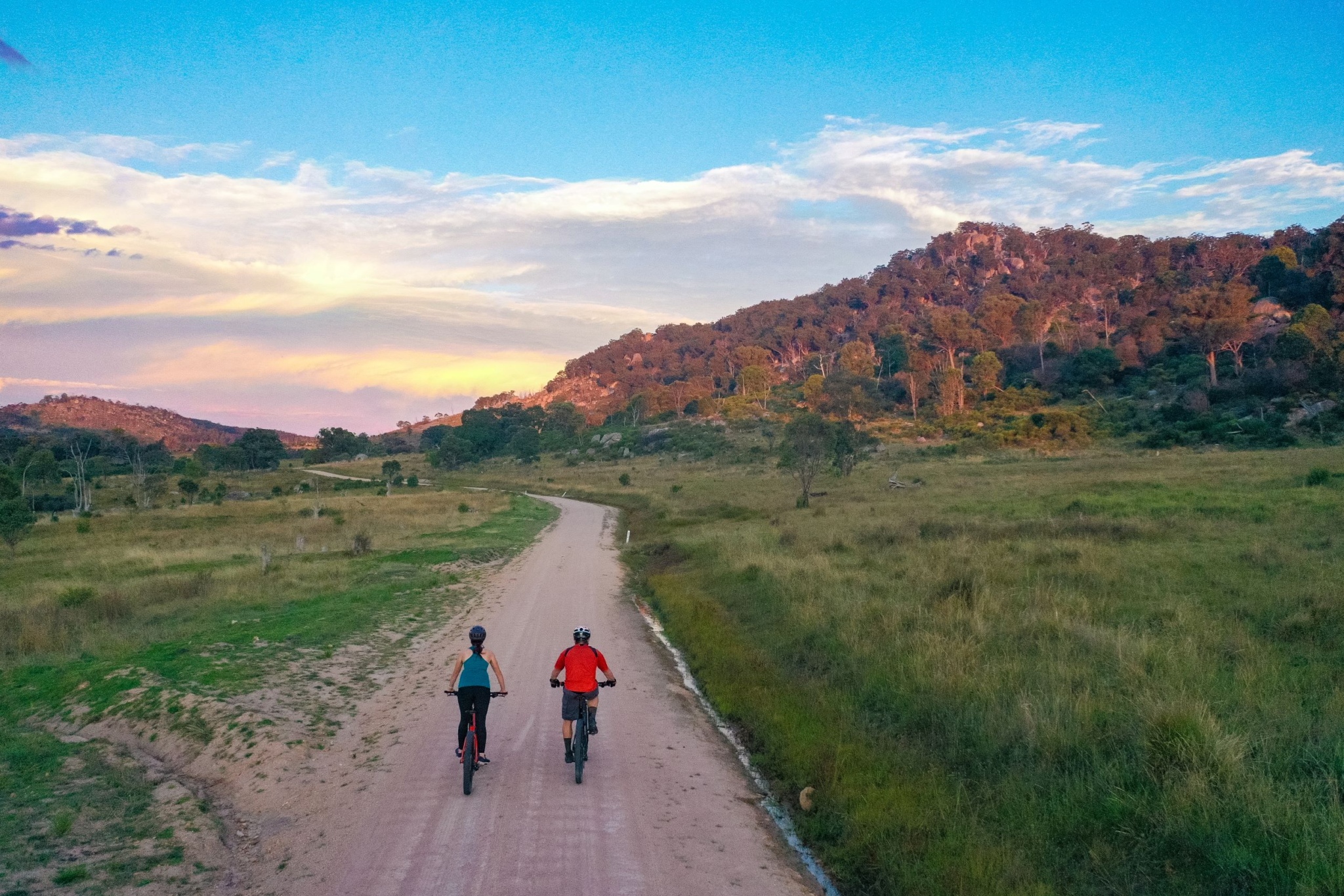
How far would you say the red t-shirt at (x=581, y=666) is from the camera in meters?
9.05

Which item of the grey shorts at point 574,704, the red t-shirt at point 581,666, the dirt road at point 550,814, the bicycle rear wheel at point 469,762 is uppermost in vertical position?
the red t-shirt at point 581,666

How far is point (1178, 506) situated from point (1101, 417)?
55085 millimetres

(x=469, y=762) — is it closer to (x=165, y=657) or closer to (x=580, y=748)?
(x=580, y=748)

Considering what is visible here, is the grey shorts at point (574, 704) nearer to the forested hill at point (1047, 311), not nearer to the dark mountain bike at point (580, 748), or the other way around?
the dark mountain bike at point (580, 748)

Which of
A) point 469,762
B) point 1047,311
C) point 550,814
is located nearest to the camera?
point 550,814

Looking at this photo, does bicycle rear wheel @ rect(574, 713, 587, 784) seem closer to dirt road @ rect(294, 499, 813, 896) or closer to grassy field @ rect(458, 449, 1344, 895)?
dirt road @ rect(294, 499, 813, 896)

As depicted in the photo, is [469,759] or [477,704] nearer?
[469,759]

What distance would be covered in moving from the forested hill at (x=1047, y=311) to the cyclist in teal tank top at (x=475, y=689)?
9162 centimetres

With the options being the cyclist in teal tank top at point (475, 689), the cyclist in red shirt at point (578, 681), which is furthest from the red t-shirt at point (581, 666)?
the cyclist in teal tank top at point (475, 689)

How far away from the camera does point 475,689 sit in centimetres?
877

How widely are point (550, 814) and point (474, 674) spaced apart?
1.81 meters

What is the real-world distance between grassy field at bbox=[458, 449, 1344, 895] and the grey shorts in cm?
229

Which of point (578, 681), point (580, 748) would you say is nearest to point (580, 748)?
point (580, 748)

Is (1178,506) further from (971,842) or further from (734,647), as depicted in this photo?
(971,842)
